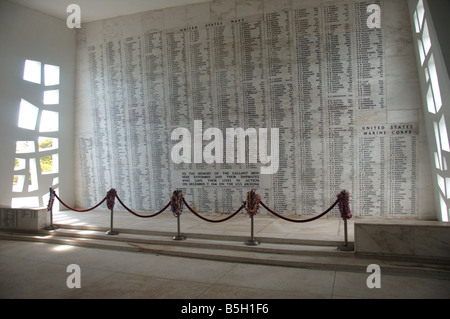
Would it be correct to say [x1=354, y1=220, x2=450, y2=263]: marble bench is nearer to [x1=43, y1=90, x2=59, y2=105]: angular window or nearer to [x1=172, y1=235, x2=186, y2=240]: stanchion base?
[x1=172, y1=235, x2=186, y2=240]: stanchion base

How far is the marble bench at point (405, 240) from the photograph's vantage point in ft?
14.9

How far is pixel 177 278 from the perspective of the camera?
15.0 feet

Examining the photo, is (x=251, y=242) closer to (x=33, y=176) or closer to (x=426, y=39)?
(x=426, y=39)

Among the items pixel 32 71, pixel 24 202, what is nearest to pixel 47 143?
pixel 24 202

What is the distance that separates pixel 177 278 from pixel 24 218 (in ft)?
14.5

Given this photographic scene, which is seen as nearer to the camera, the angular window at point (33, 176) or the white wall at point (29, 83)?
the white wall at point (29, 83)

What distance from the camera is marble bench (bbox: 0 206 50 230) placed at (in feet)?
23.4

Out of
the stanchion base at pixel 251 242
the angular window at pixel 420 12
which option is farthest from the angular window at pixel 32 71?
the angular window at pixel 420 12

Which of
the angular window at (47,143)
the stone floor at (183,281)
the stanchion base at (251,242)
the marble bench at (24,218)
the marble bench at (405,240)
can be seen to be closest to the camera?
the stone floor at (183,281)

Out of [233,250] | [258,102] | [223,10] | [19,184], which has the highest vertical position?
[223,10]

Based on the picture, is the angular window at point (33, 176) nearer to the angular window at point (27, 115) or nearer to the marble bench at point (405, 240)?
the angular window at point (27, 115)

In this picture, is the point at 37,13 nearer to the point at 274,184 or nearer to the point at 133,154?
the point at 133,154

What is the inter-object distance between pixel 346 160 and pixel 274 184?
1561 millimetres

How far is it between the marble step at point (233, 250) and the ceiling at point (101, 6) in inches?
203
